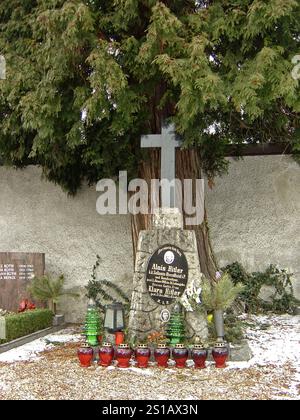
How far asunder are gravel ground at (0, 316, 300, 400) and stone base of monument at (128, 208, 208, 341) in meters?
0.69

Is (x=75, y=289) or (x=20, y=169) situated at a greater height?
(x=20, y=169)

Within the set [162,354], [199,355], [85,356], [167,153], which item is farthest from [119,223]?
[199,355]

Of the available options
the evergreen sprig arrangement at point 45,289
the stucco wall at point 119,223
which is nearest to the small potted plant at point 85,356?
the evergreen sprig arrangement at point 45,289

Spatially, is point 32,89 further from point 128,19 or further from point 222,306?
point 222,306

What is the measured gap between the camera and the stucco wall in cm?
806

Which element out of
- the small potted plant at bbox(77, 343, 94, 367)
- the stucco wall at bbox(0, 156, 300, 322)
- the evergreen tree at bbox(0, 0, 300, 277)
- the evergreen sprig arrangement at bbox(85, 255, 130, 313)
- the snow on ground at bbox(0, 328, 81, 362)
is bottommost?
the snow on ground at bbox(0, 328, 81, 362)

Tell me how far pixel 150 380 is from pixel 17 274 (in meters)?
3.86

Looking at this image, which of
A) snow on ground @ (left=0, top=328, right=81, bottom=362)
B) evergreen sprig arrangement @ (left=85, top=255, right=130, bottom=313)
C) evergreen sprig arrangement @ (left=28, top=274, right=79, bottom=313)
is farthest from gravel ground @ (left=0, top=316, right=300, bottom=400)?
evergreen sprig arrangement @ (left=85, top=255, right=130, bottom=313)

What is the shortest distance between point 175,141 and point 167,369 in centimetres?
279

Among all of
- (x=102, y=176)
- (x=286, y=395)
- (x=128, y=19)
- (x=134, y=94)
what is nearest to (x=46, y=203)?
(x=102, y=176)

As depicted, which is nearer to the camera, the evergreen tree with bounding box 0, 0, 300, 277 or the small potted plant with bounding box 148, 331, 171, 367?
the small potted plant with bounding box 148, 331, 171, 367

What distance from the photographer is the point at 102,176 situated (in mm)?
7883

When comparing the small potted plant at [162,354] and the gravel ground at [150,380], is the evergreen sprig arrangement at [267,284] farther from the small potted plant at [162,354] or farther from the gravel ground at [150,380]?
the small potted plant at [162,354]

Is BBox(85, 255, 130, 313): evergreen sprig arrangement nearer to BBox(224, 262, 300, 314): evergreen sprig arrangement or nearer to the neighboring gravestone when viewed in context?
the neighboring gravestone
